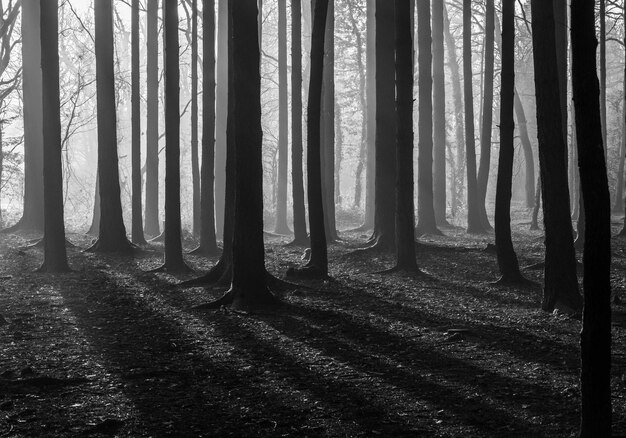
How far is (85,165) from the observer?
69.6 metres

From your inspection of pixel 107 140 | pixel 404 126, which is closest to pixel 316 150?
pixel 404 126

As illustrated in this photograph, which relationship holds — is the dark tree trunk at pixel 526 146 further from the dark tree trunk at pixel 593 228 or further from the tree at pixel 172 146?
the dark tree trunk at pixel 593 228

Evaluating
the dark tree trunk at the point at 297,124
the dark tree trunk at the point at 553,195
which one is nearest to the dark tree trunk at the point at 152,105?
the dark tree trunk at the point at 297,124

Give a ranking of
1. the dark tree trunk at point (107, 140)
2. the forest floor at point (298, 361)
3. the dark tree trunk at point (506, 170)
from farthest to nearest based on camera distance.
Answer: the dark tree trunk at point (107, 140) → the dark tree trunk at point (506, 170) → the forest floor at point (298, 361)

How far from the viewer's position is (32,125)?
76.4ft

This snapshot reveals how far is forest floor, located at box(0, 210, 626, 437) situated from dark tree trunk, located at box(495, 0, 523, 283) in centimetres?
50

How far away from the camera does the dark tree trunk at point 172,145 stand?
14148 millimetres

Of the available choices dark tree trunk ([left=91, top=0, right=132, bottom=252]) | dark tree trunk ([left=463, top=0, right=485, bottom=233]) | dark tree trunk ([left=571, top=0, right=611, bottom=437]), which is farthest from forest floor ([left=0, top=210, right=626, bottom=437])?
dark tree trunk ([left=463, top=0, right=485, bottom=233])

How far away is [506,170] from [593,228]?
822cm

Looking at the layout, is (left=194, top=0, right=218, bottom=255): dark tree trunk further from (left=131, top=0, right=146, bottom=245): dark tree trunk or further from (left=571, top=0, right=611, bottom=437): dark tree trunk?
(left=571, top=0, right=611, bottom=437): dark tree trunk

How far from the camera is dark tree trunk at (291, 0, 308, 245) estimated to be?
19484 mm

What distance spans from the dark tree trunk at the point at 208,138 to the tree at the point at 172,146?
2.42m

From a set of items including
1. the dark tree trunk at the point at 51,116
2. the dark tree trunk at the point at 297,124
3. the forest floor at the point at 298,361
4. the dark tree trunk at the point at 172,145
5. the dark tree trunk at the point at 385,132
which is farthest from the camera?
the dark tree trunk at the point at 297,124

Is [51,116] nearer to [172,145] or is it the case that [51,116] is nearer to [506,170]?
[172,145]
